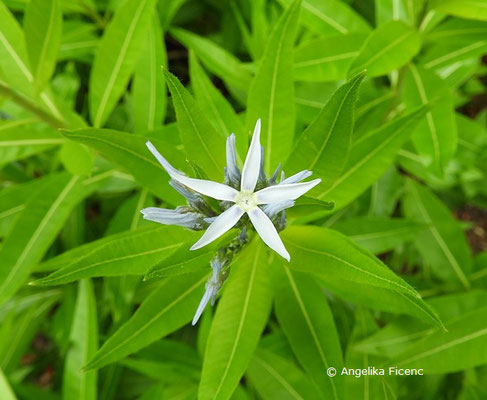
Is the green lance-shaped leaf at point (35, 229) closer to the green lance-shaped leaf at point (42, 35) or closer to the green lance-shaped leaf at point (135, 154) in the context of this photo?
the green lance-shaped leaf at point (42, 35)

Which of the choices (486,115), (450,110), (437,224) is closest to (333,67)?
(450,110)

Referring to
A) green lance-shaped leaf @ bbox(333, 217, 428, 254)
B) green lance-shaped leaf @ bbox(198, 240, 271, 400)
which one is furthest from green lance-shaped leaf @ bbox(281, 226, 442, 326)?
green lance-shaped leaf @ bbox(333, 217, 428, 254)

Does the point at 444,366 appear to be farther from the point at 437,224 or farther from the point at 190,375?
the point at 190,375

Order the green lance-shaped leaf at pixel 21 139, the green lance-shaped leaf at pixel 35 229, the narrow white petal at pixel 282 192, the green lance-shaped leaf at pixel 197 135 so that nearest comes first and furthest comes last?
the narrow white petal at pixel 282 192
the green lance-shaped leaf at pixel 197 135
the green lance-shaped leaf at pixel 35 229
the green lance-shaped leaf at pixel 21 139

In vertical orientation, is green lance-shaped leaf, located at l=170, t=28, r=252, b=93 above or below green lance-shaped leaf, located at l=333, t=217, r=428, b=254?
above

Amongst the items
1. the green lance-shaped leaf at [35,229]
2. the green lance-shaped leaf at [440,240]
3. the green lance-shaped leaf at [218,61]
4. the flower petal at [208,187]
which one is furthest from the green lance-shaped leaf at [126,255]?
the green lance-shaped leaf at [440,240]

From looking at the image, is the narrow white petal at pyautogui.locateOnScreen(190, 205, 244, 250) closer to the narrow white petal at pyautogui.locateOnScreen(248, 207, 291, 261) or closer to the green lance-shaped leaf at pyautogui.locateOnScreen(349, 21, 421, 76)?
the narrow white petal at pyautogui.locateOnScreen(248, 207, 291, 261)
